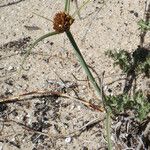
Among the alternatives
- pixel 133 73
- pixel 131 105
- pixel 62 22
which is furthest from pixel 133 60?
pixel 62 22

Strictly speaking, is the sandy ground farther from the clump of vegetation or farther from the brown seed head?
the brown seed head

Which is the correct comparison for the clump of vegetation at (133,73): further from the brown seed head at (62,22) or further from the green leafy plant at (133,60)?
the brown seed head at (62,22)

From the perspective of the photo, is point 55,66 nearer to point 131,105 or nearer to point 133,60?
point 133,60

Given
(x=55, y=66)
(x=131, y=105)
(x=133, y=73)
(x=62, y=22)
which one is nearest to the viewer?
(x=62, y=22)

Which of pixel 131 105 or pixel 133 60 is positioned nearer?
pixel 131 105

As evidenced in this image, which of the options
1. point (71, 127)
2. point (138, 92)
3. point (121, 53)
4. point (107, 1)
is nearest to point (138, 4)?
point (107, 1)

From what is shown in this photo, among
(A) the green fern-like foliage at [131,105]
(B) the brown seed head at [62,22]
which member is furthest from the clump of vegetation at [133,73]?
(B) the brown seed head at [62,22]

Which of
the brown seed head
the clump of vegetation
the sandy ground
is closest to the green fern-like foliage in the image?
the clump of vegetation

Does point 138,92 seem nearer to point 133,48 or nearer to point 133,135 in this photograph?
point 133,135
